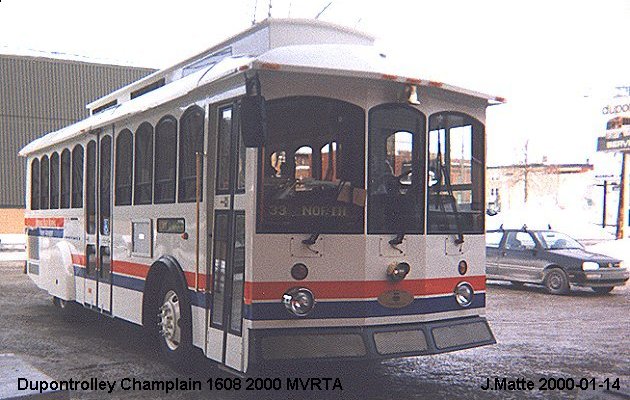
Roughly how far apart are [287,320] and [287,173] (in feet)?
4.05

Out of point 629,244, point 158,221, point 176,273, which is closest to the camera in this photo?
point 176,273

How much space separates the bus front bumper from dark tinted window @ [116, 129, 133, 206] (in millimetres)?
3638

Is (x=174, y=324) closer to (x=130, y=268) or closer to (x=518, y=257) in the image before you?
(x=130, y=268)

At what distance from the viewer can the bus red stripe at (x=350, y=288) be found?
650 centimetres

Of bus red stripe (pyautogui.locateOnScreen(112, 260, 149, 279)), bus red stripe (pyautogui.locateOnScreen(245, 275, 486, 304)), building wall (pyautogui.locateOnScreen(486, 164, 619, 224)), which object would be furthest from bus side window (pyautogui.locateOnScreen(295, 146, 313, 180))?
building wall (pyautogui.locateOnScreen(486, 164, 619, 224))

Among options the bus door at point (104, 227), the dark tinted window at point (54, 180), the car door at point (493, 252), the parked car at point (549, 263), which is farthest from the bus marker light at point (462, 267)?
the car door at point (493, 252)

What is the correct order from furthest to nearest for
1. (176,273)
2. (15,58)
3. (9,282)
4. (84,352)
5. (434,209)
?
(15,58) < (9,282) < (84,352) < (176,273) < (434,209)

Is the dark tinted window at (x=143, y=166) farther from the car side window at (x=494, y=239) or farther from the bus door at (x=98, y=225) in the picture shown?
the car side window at (x=494, y=239)

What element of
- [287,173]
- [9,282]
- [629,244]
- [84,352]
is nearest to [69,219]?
[84,352]

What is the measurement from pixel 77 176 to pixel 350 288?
5.95 metres

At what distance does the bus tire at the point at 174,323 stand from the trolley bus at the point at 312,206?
2cm

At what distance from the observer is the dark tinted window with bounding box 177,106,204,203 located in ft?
25.1

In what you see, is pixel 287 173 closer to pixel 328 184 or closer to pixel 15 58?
pixel 328 184

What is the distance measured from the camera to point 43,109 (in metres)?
37.7
